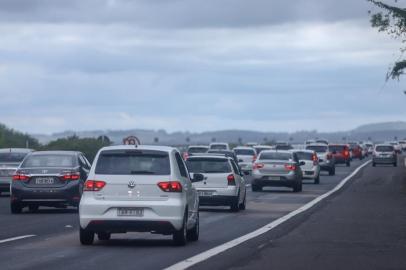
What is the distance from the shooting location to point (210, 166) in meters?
33.4

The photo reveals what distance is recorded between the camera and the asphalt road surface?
18.1 meters

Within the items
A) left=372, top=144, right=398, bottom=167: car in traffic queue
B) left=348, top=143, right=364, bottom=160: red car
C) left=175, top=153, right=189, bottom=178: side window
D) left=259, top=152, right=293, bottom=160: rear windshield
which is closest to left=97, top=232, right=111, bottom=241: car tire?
left=175, top=153, right=189, bottom=178: side window

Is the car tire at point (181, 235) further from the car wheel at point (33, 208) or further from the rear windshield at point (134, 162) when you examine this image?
the car wheel at point (33, 208)

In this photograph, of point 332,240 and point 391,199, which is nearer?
point 332,240

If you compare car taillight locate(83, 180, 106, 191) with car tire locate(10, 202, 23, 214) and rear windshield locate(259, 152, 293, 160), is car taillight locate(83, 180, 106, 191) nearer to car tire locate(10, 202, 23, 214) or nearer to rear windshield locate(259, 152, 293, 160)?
car tire locate(10, 202, 23, 214)

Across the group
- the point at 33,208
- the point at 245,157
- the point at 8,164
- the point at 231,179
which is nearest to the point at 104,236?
A: the point at 33,208

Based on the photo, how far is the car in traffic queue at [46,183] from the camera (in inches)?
1184

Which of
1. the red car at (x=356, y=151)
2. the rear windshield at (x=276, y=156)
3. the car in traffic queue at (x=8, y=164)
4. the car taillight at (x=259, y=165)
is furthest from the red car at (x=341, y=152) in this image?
the car in traffic queue at (x=8, y=164)

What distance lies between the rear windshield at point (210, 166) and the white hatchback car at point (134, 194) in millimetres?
12320

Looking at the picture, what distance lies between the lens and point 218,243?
22062mm

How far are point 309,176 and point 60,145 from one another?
21.0m

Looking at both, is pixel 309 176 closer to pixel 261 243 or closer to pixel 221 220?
pixel 221 220

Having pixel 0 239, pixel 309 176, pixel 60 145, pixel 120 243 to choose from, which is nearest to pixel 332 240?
pixel 120 243

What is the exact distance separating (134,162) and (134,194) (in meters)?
0.61
